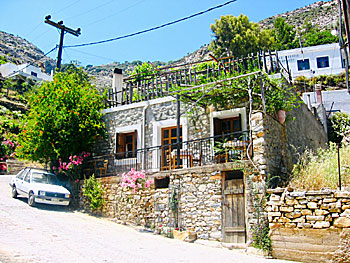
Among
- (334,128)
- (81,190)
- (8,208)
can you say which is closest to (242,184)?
(81,190)

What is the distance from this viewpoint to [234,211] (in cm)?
916

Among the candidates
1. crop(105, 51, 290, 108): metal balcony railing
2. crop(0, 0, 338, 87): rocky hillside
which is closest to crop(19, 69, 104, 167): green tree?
crop(105, 51, 290, 108): metal balcony railing

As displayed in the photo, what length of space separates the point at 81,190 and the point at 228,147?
256 inches

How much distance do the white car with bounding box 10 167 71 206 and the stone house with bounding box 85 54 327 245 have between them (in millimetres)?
1676

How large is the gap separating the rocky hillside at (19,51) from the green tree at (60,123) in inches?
2339

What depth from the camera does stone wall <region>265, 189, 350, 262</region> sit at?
7141mm

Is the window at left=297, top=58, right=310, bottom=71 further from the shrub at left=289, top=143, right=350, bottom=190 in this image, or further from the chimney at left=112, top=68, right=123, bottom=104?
the shrub at left=289, top=143, right=350, bottom=190

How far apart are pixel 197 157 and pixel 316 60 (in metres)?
27.5

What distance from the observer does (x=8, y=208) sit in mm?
11414

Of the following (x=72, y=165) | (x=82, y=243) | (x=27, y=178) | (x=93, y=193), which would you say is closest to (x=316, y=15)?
(x=72, y=165)

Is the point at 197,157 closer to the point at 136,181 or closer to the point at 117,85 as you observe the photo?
the point at 136,181

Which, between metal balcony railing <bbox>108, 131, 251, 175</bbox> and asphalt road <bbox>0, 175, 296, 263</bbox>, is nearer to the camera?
asphalt road <bbox>0, 175, 296, 263</bbox>

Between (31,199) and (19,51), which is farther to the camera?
(19,51)

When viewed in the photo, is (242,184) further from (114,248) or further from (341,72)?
(341,72)
